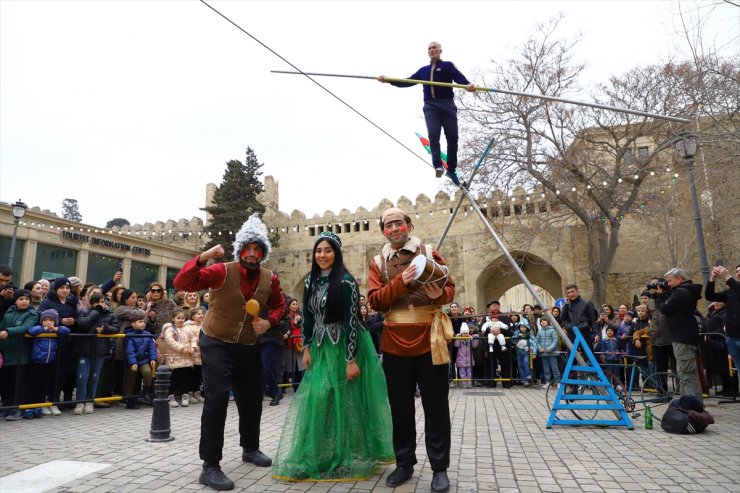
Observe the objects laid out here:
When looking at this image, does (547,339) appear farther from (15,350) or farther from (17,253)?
(17,253)

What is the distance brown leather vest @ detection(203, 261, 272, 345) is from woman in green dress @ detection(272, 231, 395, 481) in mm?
502

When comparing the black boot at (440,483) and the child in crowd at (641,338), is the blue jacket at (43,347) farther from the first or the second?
the child in crowd at (641,338)

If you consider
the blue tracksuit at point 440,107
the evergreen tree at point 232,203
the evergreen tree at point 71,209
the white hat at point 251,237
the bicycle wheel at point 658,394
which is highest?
the evergreen tree at point 71,209

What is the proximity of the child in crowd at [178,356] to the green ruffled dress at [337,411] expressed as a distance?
4.74 meters

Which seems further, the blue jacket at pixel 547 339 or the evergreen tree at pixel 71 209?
the evergreen tree at pixel 71 209

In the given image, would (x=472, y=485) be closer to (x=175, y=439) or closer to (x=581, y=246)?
(x=175, y=439)

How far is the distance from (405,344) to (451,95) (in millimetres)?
3471

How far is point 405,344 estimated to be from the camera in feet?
12.0

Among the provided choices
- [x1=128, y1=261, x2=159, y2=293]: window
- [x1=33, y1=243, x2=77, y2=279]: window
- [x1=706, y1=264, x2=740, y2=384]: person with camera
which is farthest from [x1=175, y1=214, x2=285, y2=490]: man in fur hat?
[x1=128, y1=261, x2=159, y2=293]: window

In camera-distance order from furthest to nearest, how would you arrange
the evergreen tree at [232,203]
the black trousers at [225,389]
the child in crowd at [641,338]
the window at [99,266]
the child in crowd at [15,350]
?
the evergreen tree at [232,203] < the window at [99,266] < the child in crowd at [641,338] < the child in crowd at [15,350] < the black trousers at [225,389]

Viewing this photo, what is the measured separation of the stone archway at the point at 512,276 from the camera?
24.4 metres

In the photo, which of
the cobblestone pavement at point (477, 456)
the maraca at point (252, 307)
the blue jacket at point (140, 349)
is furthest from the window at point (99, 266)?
the maraca at point (252, 307)

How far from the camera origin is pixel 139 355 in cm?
786

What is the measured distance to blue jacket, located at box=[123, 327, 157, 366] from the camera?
7.75 meters
